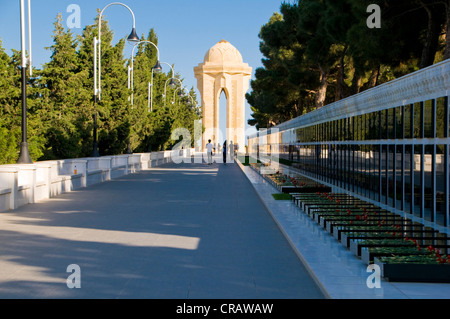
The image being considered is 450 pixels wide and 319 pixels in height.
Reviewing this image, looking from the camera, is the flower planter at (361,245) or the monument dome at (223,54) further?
the monument dome at (223,54)

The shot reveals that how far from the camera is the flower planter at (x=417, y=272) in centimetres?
661

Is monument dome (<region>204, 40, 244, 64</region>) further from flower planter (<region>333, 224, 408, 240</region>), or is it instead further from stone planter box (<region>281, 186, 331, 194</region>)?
flower planter (<region>333, 224, 408, 240</region>)

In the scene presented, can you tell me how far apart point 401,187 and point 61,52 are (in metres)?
20.4

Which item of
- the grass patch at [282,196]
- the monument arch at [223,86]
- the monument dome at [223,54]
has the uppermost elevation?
the monument dome at [223,54]

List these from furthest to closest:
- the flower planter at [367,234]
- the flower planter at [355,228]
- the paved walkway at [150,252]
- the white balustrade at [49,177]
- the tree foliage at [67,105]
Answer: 1. the tree foliage at [67,105]
2. the white balustrade at [49,177]
3. the flower planter at [355,228]
4. the flower planter at [367,234]
5. the paved walkway at [150,252]

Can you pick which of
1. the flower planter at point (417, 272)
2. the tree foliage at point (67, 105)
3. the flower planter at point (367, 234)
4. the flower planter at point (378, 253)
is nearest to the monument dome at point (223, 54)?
the tree foliage at point (67, 105)

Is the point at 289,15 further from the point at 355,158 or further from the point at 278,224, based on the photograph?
the point at 278,224

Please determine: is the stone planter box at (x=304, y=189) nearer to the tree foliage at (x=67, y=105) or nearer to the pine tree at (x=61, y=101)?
the tree foliage at (x=67, y=105)

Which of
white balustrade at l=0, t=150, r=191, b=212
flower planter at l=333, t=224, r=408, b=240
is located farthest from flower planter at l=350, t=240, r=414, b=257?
white balustrade at l=0, t=150, r=191, b=212

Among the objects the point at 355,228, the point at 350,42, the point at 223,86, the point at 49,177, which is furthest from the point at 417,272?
the point at 223,86

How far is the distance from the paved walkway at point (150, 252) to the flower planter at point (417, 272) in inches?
33.8

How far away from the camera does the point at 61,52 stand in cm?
2784

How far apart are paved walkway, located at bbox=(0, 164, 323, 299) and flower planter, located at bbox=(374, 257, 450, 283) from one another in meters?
0.86

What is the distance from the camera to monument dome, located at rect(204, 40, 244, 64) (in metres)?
107
